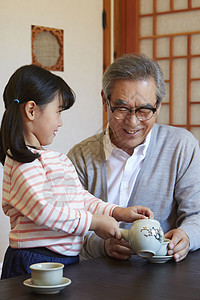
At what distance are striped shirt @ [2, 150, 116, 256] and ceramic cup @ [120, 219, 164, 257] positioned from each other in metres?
0.13

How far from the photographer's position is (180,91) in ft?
Answer: 13.2

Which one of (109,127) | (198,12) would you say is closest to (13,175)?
(109,127)

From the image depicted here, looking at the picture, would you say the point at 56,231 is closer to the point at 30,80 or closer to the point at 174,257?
the point at 174,257

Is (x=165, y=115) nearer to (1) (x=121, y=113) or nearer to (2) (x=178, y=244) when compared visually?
(1) (x=121, y=113)

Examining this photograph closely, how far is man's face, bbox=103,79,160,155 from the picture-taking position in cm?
180

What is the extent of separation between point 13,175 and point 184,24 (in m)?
2.90

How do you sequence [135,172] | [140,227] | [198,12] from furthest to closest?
[198,12] < [135,172] < [140,227]

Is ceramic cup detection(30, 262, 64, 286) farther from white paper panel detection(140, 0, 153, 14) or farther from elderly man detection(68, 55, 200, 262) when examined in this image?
white paper panel detection(140, 0, 153, 14)

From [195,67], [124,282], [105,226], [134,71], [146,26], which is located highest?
[146,26]

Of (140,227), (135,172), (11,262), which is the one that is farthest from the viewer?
(135,172)

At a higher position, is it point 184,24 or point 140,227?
point 184,24

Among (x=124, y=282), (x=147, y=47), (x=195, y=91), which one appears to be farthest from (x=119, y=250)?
(x=147, y=47)

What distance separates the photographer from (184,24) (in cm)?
394

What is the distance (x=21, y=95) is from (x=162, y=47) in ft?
8.91
